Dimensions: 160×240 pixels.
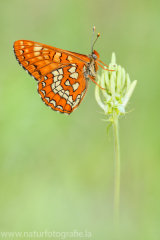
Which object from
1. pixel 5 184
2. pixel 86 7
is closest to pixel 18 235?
pixel 5 184

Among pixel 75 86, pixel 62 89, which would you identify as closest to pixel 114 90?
pixel 75 86

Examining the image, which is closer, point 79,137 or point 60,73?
point 60,73

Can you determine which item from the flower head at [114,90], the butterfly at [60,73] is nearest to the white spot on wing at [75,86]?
the butterfly at [60,73]

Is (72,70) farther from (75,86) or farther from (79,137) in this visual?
(79,137)

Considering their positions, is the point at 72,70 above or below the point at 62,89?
above

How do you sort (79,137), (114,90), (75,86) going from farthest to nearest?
(79,137) → (75,86) → (114,90)

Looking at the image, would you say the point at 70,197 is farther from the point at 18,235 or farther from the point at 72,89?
the point at 72,89

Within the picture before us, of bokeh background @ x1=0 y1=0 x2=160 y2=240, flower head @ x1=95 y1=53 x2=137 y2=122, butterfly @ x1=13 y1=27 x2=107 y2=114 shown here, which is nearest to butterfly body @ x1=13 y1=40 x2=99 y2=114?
butterfly @ x1=13 y1=27 x2=107 y2=114
